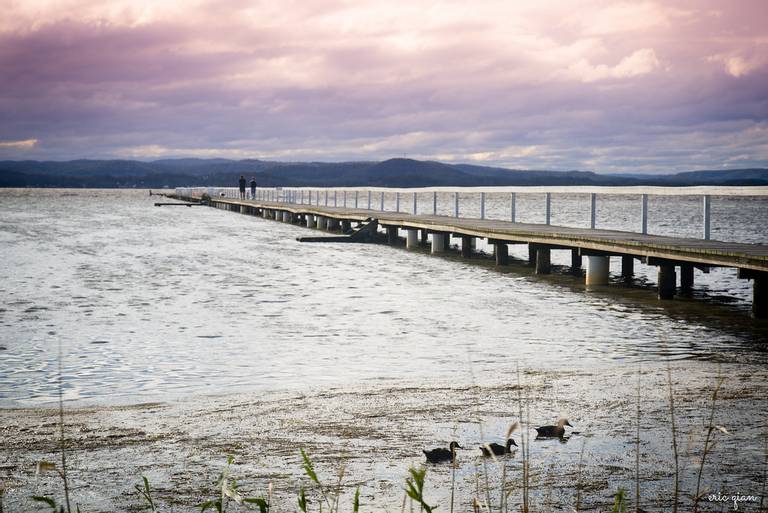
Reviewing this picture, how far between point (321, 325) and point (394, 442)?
25.7 ft

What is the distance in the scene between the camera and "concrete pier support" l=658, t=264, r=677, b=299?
17.0 meters

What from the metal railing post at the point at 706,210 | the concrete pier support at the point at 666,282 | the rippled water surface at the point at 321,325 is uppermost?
the metal railing post at the point at 706,210


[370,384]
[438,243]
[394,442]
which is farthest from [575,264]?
[394,442]

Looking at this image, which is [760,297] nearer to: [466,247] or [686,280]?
[686,280]

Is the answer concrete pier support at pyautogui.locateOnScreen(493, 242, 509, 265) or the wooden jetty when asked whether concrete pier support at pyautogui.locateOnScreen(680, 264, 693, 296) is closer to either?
the wooden jetty

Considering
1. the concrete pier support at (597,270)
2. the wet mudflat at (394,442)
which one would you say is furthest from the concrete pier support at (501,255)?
the wet mudflat at (394,442)

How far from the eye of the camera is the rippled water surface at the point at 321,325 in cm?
1010

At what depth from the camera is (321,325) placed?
14250mm

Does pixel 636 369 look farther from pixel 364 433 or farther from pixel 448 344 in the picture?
pixel 364 433

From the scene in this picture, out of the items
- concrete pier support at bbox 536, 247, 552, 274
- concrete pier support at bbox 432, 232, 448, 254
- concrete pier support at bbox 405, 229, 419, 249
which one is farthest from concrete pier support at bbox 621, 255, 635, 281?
concrete pier support at bbox 405, 229, 419, 249

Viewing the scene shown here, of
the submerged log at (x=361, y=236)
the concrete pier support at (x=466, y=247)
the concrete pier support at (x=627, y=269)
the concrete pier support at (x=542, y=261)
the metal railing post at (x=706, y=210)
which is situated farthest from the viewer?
the submerged log at (x=361, y=236)

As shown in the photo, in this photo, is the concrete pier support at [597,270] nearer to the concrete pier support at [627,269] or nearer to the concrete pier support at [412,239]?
the concrete pier support at [627,269]

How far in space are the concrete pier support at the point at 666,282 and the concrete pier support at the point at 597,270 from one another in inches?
107

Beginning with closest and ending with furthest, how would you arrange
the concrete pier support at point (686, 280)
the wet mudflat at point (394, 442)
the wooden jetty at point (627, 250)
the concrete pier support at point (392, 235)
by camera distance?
the wet mudflat at point (394, 442) → the wooden jetty at point (627, 250) → the concrete pier support at point (686, 280) → the concrete pier support at point (392, 235)
